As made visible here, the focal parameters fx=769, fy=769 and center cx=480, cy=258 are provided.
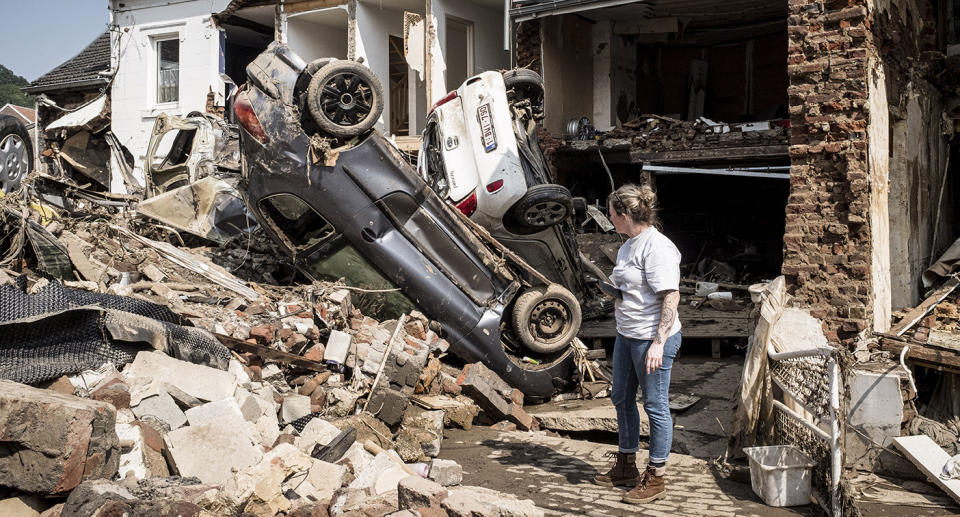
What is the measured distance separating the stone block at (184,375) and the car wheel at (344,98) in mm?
2532

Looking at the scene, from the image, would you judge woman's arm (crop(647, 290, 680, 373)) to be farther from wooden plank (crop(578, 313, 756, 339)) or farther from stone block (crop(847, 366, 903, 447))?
wooden plank (crop(578, 313, 756, 339))

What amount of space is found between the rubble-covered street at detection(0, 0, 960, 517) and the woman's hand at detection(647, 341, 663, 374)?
0.04ft

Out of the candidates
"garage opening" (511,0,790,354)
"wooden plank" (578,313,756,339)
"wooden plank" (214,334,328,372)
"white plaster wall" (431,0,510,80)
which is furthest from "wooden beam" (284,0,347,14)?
"wooden plank" (214,334,328,372)

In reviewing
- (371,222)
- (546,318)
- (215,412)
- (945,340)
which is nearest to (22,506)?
(215,412)

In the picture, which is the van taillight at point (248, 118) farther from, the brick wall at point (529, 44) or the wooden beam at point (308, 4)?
the wooden beam at point (308, 4)

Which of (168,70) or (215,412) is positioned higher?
(168,70)

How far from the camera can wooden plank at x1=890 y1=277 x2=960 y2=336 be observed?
7229 mm

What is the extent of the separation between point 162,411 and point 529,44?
11.1 metres

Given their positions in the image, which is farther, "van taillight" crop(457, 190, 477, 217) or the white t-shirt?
"van taillight" crop(457, 190, 477, 217)

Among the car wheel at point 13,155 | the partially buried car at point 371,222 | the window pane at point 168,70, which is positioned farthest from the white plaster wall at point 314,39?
the partially buried car at point 371,222

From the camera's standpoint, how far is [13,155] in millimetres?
10570

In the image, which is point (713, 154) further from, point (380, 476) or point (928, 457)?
point (380, 476)

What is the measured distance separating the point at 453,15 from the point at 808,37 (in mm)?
10843

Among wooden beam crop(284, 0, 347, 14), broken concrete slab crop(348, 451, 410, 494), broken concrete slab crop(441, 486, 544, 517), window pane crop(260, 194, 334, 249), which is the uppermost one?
wooden beam crop(284, 0, 347, 14)
